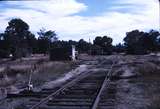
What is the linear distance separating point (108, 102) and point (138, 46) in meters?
116

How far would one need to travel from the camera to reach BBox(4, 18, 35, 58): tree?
116062 mm

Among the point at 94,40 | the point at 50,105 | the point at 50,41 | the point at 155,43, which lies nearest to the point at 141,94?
the point at 50,105

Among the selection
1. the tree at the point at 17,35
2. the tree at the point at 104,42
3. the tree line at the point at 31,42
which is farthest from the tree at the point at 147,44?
the tree at the point at 17,35

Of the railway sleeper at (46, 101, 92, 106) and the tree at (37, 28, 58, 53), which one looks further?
the tree at (37, 28, 58, 53)

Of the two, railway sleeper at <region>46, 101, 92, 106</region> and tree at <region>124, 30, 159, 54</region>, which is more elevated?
tree at <region>124, 30, 159, 54</region>

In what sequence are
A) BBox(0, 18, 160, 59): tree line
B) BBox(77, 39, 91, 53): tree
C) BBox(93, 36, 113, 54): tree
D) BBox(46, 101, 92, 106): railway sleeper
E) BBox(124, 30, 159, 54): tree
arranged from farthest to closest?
1. BBox(77, 39, 91, 53): tree
2. BBox(93, 36, 113, 54): tree
3. BBox(124, 30, 159, 54): tree
4. BBox(0, 18, 160, 59): tree line
5. BBox(46, 101, 92, 106): railway sleeper

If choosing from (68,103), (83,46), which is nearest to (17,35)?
(83,46)

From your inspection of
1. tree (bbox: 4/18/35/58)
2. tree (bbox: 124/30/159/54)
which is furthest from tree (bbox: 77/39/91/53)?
tree (bbox: 4/18/35/58)

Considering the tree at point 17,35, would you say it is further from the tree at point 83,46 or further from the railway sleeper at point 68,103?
the railway sleeper at point 68,103

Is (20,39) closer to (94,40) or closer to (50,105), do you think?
(94,40)

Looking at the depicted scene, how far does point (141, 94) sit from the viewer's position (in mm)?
16141

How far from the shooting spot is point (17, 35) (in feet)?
401

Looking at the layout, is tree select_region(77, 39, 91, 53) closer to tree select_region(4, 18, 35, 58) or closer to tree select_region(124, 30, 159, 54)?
tree select_region(124, 30, 159, 54)

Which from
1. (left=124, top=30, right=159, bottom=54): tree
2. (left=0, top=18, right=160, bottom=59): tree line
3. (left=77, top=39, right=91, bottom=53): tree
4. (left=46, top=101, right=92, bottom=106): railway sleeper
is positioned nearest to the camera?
(left=46, top=101, right=92, bottom=106): railway sleeper
